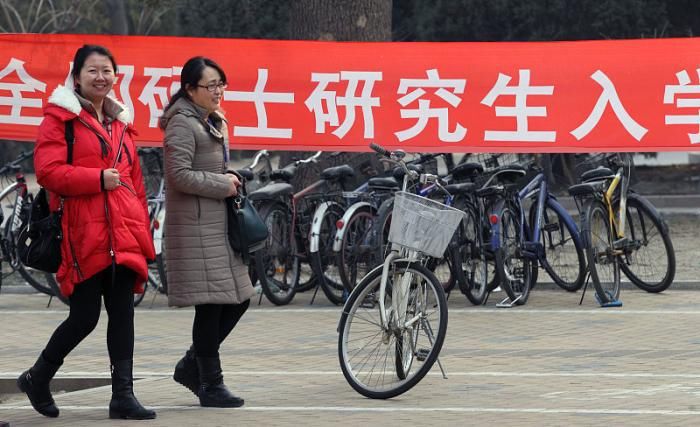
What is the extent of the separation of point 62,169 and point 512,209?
5287 millimetres

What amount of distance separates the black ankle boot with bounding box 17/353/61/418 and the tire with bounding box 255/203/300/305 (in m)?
4.52

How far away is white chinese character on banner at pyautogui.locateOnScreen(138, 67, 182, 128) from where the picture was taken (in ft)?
40.2

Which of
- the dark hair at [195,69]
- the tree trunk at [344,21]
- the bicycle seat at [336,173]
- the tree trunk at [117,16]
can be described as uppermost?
the tree trunk at [117,16]

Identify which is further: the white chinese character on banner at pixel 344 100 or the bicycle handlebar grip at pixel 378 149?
the white chinese character on banner at pixel 344 100

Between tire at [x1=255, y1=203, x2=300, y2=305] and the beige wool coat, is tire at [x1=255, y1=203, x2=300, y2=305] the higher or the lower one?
the lower one

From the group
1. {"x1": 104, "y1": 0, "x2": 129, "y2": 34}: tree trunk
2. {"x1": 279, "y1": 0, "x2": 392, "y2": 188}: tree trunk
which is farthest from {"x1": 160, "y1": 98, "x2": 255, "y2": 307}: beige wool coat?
{"x1": 104, "y1": 0, "x2": 129, "y2": 34}: tree trunk

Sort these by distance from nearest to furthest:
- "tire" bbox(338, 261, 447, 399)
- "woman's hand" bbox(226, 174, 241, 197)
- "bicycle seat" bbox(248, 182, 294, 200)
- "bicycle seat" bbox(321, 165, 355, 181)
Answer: "woman's hand" bbox(226, 174, 241, 197)
"tire" bbox(338, 261, 447, 399)
"bicycle seat" bbox(248, 182, 294, 200)
"bicycle seat" bbox(321, 165, 355, 181)

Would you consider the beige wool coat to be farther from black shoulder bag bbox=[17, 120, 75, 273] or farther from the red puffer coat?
black shoulder bag bbox=[17, 120, 75, 273]

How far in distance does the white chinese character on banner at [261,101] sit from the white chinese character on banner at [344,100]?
226 millimetres

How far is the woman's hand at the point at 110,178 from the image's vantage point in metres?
6.76

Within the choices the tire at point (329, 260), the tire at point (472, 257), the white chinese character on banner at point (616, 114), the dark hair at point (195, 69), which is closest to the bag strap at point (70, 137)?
the dark hair at point (195, 69)

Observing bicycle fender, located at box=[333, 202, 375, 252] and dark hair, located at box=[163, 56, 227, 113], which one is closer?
dark hair, located at box=[163, 56, 227, 113]

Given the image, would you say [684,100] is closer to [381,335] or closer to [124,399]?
[381,335]

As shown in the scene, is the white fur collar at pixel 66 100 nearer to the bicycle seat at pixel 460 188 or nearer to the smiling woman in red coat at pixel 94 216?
the smiling woman in red coat at pixel 94 216
